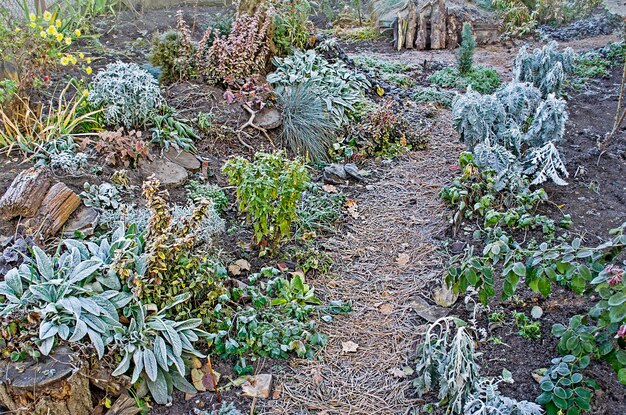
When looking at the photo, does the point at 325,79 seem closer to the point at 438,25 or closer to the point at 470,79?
the point at 470,79

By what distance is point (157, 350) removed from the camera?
2.63 metres

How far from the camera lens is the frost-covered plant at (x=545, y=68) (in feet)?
15.5

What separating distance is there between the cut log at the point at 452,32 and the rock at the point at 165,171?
5.50 metres

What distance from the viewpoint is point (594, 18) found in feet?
28.2

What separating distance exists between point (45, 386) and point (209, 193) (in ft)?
6.18

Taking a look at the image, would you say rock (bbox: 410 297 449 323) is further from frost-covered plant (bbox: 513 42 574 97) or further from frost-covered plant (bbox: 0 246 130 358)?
frost-covered plant (bbox: 513 42 574 97)

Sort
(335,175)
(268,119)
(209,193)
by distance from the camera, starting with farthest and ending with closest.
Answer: (268,119) < (335,175) < (209,193)

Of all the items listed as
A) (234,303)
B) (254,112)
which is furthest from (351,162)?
(234,303)

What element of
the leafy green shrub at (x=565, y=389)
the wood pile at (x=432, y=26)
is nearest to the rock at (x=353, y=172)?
the leafy green shrub at (x=565, y=389)

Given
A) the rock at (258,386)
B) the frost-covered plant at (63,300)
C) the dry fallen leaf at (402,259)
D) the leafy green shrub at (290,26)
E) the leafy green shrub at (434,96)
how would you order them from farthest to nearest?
the leafy green shrub at (434,96), the leafy green shrub at (290,26), the dry fallen leaf at (402,259), the rock at (258,386), the frost-covered plant at (63,300)

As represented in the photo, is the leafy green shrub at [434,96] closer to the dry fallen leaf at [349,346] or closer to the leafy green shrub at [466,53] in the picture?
the leafy green shrub at [466,53]

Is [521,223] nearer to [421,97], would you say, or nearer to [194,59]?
[421,97]

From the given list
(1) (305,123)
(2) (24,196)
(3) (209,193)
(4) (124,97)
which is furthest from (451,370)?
(4) (124,97)

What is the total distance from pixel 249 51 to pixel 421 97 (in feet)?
6.84
